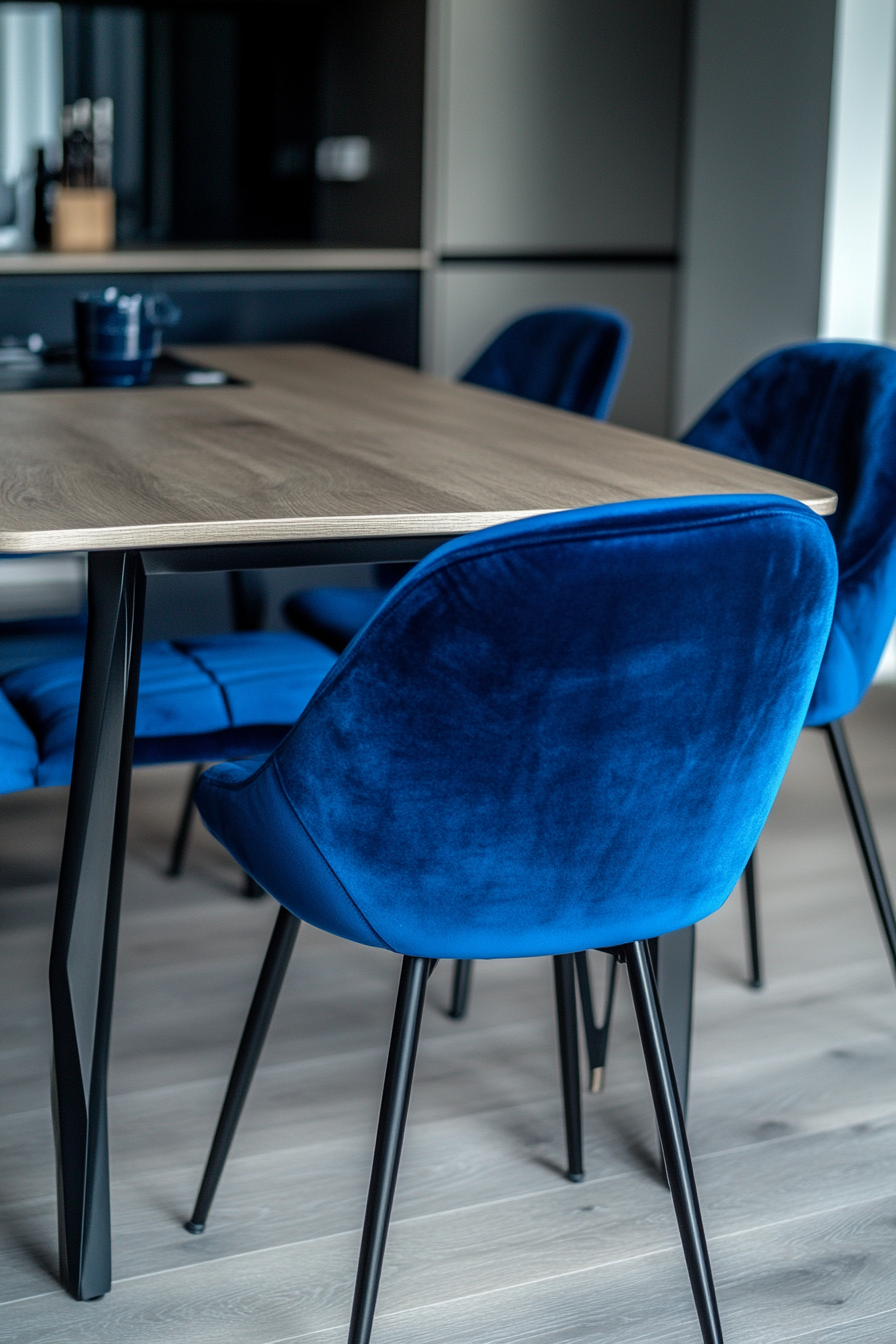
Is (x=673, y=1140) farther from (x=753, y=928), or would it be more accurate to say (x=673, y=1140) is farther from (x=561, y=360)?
(x=561, y=360)

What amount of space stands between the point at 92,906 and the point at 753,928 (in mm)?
1055

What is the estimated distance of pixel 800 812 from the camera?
9.29 ft

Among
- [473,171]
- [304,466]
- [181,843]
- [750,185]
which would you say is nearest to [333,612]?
[181,843]

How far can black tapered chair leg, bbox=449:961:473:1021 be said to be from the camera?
2029 mm

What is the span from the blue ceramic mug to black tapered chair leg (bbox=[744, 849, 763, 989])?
3.81ft

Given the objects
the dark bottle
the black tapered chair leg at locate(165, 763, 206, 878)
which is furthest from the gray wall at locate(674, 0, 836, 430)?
the black tapered chair leg at locate(165, 763, 206, 878)

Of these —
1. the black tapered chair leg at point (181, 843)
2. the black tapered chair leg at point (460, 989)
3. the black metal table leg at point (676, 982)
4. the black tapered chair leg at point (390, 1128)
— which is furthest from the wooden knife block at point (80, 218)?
the black tapered chair leg at point (390, 1128)

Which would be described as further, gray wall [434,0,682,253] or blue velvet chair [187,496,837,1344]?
gray wall [434,0,682,253]

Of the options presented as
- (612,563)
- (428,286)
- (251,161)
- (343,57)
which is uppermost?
(343,57)

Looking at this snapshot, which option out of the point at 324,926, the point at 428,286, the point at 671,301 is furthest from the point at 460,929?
the point at 671,301

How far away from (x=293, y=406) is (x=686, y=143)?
2.21 meters

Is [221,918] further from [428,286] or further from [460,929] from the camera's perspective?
[428,286]

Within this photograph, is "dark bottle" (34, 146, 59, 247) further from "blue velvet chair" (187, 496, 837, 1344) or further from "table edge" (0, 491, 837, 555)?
"blue velvet chair" (187, 496, 837, 1344)

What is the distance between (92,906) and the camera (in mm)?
1388
